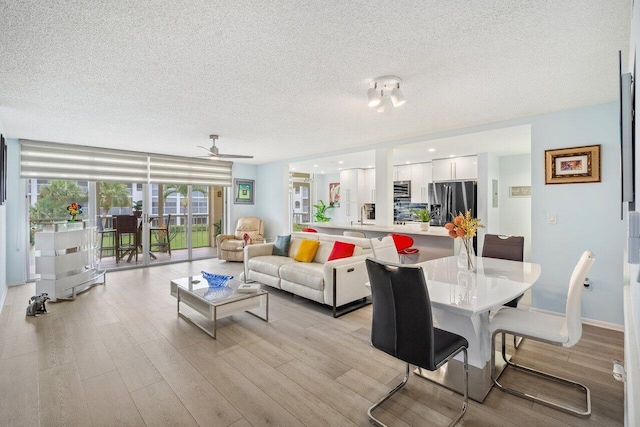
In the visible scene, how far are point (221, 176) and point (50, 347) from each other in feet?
17.1

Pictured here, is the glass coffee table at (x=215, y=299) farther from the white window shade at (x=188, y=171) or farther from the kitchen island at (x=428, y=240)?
the white window shade at (x=188, y=171)

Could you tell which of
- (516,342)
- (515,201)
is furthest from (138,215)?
(515,201)

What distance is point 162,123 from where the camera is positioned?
162 inches

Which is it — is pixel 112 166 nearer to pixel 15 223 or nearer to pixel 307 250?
pixel 15 223

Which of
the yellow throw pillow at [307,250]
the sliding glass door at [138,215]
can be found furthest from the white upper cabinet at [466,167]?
the sliding glass door at [138,215]

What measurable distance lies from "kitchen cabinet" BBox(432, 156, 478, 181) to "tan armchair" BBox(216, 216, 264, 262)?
4258 millimetres

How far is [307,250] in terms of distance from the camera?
4594 millimetres

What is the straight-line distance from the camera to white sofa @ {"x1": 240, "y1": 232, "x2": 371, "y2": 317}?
11.9 feet

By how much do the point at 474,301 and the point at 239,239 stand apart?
598cm

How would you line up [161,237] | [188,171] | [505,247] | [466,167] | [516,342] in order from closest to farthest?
[516,342]
[505,247]
[466,167]
[161,237]
[188,171]

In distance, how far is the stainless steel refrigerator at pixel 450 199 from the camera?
6090 millimetres

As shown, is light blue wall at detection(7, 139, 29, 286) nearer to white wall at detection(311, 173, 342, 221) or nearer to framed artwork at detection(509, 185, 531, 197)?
white wall at detection(311, 173, 342, 221)

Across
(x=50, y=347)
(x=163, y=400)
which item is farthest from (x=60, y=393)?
(x=50, y=347)

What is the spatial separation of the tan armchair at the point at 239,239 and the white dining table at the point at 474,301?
173 inches
